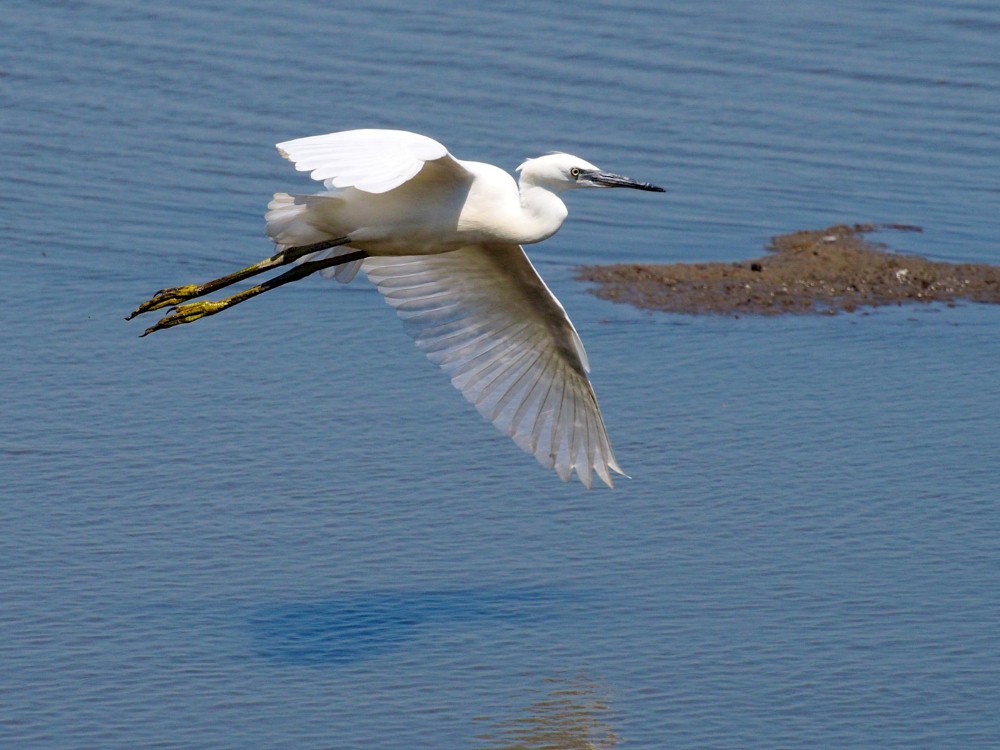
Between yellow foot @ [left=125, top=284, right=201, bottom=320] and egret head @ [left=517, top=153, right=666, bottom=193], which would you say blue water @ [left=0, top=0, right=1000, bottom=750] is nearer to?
yellow foot @ [left=125, top=284, right=201, bottom=320]

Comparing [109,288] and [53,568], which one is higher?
[109,288]

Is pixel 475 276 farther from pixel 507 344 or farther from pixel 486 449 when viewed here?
pixel 486 449

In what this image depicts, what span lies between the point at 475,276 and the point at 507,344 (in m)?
0.35

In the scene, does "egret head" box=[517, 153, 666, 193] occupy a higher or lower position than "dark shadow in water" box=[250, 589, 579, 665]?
higher

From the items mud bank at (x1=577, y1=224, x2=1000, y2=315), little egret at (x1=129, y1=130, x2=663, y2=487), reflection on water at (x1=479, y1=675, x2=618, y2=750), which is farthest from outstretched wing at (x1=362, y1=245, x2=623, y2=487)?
mud bank at (x1=577, y1=224, x2=1000, y2=315)

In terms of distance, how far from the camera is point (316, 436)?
9.77 m

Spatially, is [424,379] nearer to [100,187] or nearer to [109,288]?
[109,288]

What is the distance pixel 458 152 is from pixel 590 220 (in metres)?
1.01

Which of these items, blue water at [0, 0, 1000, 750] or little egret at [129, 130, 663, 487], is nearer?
blue water at [0, 0, 1000, 750]

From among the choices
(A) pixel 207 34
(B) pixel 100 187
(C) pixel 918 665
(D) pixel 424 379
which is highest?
(A) pixel 207 34

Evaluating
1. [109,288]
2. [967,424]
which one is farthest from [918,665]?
[109,288]

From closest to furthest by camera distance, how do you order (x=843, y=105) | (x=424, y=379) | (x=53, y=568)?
(x=53, y=568), (x=424, y=379), (x=843, y=105)

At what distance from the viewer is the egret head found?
7953 millimetres

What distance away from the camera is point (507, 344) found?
350 inches
